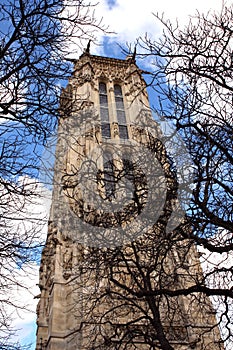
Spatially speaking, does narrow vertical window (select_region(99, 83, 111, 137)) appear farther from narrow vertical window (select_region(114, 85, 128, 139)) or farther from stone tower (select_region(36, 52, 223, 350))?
narrow vertical window (select_region(114, 85, 128, 139))

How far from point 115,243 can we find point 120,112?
19.7m

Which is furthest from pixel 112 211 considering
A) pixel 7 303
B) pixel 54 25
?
pixel 54 25

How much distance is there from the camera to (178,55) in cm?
550

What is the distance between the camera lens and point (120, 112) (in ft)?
83.8

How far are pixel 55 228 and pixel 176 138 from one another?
389 inches

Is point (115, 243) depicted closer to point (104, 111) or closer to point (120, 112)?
point (104, 111)

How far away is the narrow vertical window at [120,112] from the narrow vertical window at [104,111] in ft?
2.58

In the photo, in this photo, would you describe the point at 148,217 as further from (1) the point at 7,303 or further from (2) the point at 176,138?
(1) the point at 7,303

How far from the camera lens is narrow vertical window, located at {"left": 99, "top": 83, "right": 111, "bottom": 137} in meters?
23.3

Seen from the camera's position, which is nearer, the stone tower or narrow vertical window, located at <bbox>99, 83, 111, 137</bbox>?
the stone tower

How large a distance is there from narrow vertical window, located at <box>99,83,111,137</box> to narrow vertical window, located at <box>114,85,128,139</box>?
79 centimetres

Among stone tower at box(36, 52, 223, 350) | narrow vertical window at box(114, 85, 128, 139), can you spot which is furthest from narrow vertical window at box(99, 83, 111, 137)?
narrow vertical window at box(114, 85, 128, 139)

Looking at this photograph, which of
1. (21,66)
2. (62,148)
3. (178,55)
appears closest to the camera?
(21,66)

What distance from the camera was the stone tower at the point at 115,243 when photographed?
569cm
